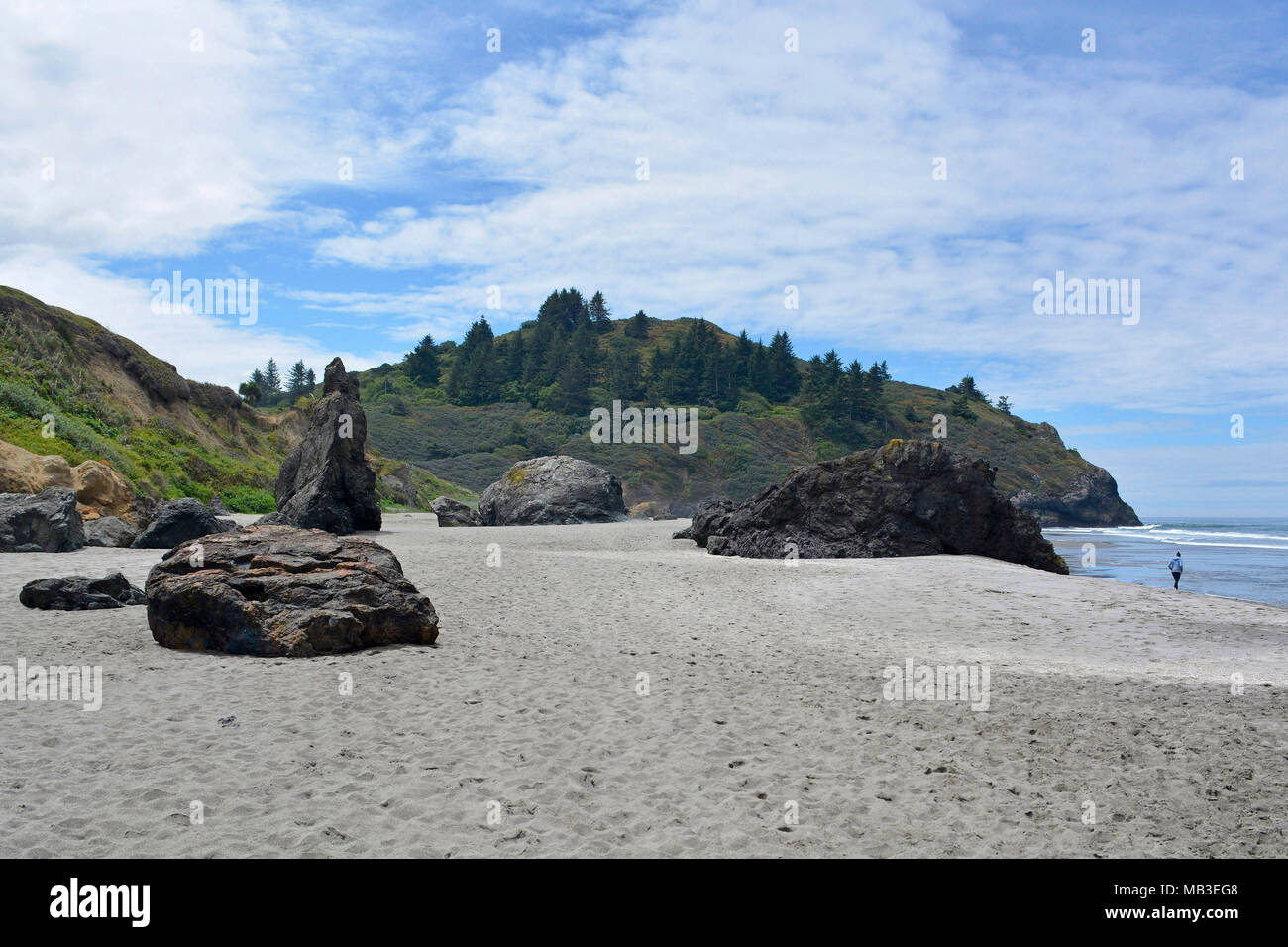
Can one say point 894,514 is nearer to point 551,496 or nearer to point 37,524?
point 551,496

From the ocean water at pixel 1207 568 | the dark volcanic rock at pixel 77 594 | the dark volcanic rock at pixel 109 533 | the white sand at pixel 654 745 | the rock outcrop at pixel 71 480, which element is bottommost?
the ocean water at pixel 1207 568

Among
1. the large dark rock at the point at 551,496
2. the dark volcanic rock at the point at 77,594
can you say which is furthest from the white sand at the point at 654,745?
the large dark rock at the point at 551,496

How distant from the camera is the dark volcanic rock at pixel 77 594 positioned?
1158 centimetres

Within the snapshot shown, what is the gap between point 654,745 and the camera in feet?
22.5

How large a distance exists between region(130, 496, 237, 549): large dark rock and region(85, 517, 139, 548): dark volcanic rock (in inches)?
17.3

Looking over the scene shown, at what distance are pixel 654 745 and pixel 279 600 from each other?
562 cm

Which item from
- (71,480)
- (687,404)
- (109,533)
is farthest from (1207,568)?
(687,404)

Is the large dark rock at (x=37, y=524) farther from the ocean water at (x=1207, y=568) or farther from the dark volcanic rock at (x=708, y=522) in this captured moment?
the ocean water at (x=1207, y=568)

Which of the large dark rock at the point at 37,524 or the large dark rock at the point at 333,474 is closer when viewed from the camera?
the large dark rock at the point at 37,524

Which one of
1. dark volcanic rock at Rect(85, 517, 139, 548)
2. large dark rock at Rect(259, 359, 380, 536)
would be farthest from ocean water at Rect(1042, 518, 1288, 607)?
dark volcanic rock at Rect(85, 517, 139, 548)

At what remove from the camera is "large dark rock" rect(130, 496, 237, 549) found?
1877 centimetres

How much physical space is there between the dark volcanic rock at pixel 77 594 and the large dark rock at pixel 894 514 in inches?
582

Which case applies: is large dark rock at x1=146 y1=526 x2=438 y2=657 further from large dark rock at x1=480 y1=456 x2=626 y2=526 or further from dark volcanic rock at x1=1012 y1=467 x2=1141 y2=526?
dark volcanic rock at x1=1012 y1=467 x2=1141 y2=526
